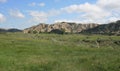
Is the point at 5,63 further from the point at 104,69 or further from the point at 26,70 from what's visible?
the point at 104,69

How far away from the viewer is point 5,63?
1198 inches

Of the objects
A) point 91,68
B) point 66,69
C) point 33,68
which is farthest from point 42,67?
point 91,68

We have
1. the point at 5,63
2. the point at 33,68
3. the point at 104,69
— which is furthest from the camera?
the point at 5,63

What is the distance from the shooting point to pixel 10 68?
27375mm

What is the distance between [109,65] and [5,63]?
10.9 metres

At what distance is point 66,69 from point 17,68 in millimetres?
5003

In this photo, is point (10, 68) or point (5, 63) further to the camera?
point (5, 63)

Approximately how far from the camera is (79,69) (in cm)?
2598

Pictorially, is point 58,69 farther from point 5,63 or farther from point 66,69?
point 5,63

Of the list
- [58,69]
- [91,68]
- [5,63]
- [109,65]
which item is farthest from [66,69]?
[5,63]

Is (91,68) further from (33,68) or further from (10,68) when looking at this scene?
(10,68)

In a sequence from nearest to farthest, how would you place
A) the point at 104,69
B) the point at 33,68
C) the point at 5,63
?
1. the point at 104,69
2. the point at 33,68
3. the point at 5,63

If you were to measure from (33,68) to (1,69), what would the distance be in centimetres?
299

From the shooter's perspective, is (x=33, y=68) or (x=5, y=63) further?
(x=5, y=63)
